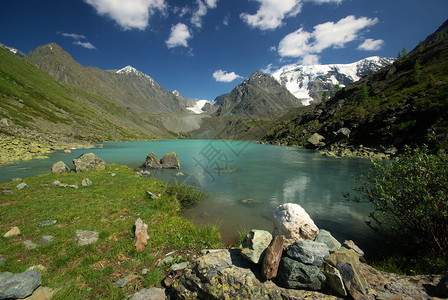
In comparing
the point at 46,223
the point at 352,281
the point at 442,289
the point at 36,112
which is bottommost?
the point at 46,223

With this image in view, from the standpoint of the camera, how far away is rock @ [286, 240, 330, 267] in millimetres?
5727

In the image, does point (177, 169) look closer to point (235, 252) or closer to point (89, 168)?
point (89, 168)

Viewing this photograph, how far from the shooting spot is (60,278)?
6.47m

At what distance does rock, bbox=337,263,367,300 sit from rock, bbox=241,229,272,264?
2343mm

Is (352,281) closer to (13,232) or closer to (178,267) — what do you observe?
(178,267)

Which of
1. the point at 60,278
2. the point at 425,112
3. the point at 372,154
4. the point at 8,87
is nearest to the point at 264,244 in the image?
the point at 60,278

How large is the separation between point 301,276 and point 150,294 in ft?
16.2

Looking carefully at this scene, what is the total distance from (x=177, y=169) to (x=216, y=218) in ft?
76.4

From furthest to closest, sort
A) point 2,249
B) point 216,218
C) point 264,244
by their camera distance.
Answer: point 216,218
point 2,249
point 264,244

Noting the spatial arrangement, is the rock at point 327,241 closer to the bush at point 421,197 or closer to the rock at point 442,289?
the rock at point 442,289

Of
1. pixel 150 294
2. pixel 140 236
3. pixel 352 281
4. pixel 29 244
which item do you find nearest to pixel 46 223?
pixel 29 244

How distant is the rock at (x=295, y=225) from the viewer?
848cm

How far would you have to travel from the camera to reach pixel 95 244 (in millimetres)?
8711

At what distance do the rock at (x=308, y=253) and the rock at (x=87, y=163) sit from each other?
2847 cm
